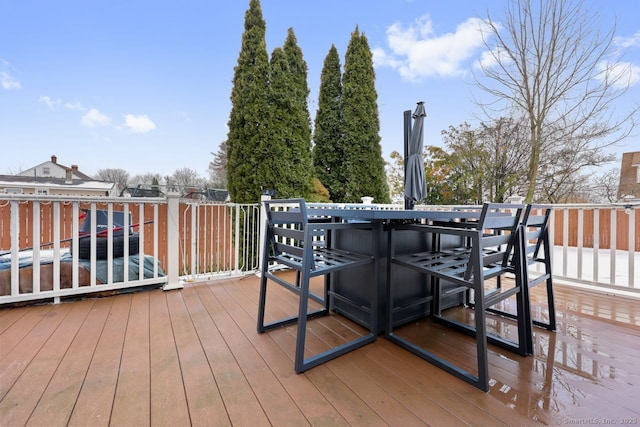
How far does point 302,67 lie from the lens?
7242mm

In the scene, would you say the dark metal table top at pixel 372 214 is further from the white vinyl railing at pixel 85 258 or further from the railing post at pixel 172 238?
the railing post at pixel 172 238

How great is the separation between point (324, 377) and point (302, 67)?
7446 mm

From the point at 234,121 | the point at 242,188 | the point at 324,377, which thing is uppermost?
the point at 234,121

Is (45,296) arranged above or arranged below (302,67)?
below

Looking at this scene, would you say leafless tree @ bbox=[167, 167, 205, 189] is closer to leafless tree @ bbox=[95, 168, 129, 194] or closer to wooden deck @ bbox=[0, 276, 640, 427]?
leafless tree @ bbox=[95, 168, 129, 194]

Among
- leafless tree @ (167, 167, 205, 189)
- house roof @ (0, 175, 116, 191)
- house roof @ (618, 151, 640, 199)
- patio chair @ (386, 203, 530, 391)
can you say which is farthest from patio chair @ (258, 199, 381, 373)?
leafless tree @ (167, 167, 205, 189)

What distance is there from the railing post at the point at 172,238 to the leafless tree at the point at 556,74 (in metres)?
7.51

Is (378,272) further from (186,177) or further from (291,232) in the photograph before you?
(186,177)

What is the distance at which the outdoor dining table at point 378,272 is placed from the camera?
6.30 feet

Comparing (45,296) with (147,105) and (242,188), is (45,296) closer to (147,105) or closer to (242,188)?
(242,188)

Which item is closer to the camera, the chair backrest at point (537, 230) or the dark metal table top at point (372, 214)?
the dark metal table top at point (372, 214)

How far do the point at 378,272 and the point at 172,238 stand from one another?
236 centimetres

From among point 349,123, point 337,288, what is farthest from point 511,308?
point 349,123

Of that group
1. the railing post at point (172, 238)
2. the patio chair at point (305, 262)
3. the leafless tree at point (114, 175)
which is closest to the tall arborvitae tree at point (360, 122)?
the railing post at point (172, 238)
